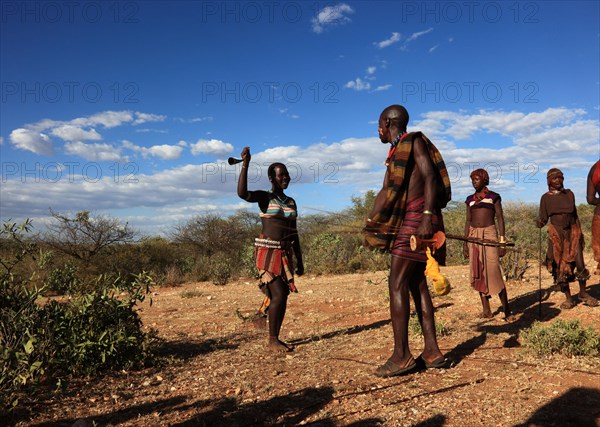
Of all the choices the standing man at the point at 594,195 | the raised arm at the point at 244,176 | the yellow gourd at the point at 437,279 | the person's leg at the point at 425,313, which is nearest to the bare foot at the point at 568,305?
the standing man at the point at 594,195

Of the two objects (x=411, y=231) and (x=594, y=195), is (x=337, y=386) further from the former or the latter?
(x=594, y=195)

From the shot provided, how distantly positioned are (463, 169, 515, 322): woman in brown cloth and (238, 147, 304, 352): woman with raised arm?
2.73 m

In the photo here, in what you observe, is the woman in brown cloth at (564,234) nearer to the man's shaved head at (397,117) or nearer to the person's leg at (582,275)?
the person's leg at (582,275)

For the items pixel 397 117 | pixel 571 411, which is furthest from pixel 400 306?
pixel 397 117

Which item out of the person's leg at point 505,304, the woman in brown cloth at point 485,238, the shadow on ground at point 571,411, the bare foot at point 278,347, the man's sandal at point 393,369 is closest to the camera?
the shadow on ground at point 571,411

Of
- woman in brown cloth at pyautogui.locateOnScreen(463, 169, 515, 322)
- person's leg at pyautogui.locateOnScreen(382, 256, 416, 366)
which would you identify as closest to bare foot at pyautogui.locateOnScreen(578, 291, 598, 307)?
woman in brown cloth at pyautogui.locateOnScreen(463, 169, 515, 322)

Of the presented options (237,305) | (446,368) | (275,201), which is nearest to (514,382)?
(446,368)

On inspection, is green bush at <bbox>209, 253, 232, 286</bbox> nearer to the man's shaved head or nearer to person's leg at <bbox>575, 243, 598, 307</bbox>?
person's leg at <bbox>575, 243, 598, 307</bbox>

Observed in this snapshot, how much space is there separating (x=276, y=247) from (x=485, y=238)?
2997 millimetres

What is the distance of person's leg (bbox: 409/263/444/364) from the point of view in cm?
405

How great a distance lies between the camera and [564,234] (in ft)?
23.1

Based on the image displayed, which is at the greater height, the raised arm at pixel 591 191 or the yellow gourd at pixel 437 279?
the raised arm at pixel 591 191

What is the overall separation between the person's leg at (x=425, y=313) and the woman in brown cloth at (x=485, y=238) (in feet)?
8.19

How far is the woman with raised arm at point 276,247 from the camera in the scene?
5.09 m
